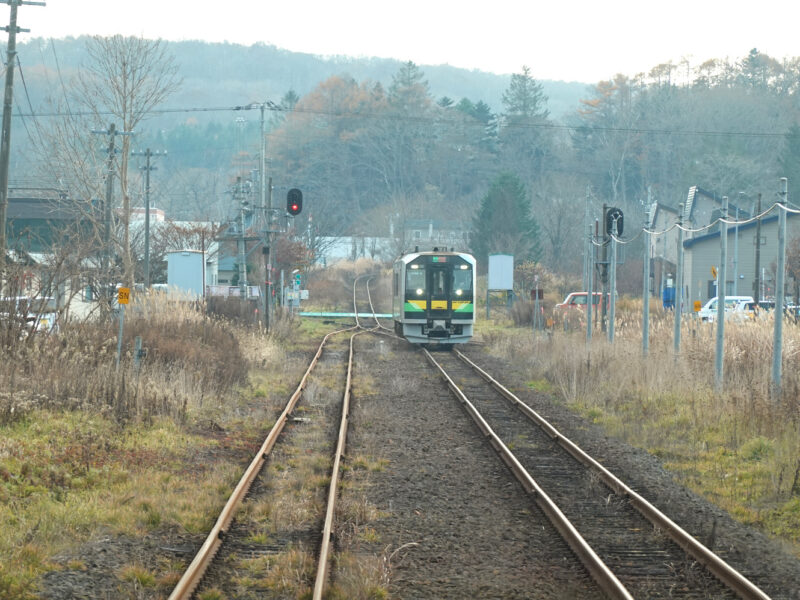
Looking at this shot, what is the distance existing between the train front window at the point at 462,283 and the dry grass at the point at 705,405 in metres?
4.84

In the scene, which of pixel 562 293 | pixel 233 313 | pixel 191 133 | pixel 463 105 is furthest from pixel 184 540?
pixel 191 133

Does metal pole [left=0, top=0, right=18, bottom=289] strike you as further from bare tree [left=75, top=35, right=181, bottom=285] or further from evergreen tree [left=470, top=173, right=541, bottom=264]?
evergreen tree [left=470, top=173, right=541, bottom=264]

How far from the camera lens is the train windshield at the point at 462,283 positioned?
2675cm

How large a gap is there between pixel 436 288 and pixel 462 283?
2.51 feet

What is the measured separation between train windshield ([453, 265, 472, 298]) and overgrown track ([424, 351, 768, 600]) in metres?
13.1

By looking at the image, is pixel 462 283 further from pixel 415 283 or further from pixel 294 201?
pixel 294 201

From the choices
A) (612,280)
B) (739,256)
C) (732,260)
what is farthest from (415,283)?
(739,256)

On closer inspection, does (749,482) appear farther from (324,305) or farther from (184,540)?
(324,305)

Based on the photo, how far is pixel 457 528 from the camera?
7902mm

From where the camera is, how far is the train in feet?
87.5

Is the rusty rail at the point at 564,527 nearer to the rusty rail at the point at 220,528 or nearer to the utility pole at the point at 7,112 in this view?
the rusty rail at the point at 220,528

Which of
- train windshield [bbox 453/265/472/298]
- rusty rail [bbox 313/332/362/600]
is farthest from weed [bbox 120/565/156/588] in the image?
train windshield [bbox 453/265/472/298]

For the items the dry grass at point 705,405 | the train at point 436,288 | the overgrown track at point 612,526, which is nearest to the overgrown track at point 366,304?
the train at point 436,288

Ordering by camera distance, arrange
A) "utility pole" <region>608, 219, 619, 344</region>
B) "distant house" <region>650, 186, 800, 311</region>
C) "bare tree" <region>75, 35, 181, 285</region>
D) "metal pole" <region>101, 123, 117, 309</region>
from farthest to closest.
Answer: "distant house" <region>650, 186, 800, 311</region>
"bare tree" <region>75, 35, 181, 285</region>
"metal pole" <region>101, 123, 117, 309</region>
"utility pole" <region>608, 219, 619, 344</region>
